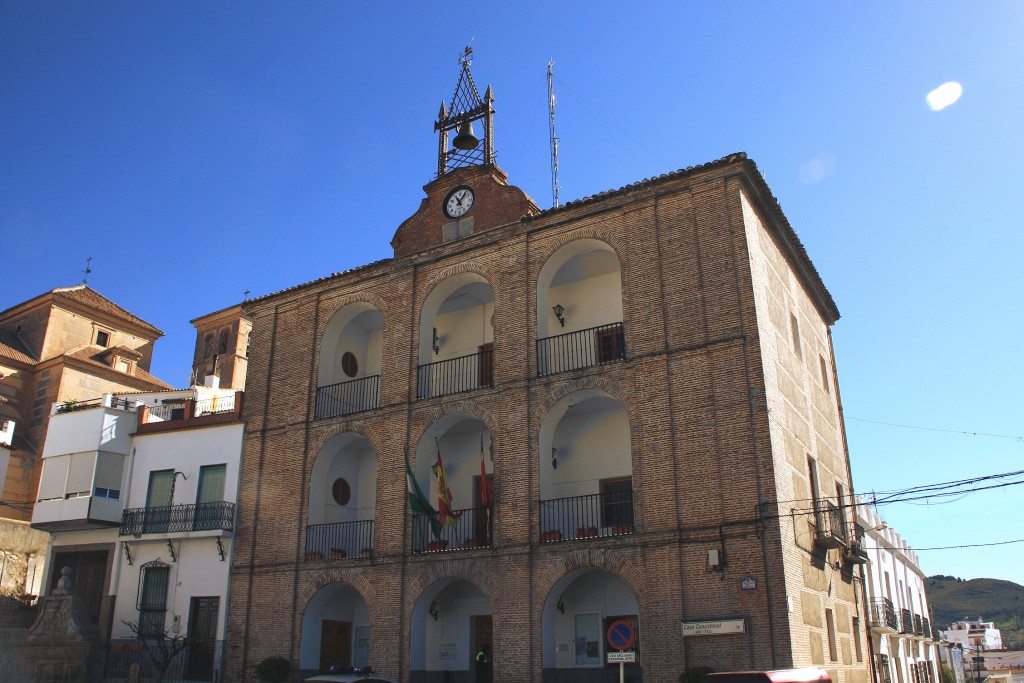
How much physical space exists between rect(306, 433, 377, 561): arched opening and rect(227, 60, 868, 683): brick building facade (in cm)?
7

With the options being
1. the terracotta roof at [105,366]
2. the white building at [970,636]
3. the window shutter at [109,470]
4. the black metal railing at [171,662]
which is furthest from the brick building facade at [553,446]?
the white building at [970,636]

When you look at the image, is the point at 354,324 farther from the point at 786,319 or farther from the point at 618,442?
the point at 786,319

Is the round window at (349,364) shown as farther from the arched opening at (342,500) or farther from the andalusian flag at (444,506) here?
the andalusian flag at (444,506)

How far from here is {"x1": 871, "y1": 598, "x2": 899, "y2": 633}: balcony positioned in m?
24.5

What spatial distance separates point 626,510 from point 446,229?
8965 millimetres

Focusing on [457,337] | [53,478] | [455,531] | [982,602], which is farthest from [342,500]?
[982,602]

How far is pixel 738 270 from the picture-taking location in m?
17.9

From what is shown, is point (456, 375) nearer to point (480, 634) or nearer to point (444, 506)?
point (444, 506)

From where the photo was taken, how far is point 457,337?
79.9 feet

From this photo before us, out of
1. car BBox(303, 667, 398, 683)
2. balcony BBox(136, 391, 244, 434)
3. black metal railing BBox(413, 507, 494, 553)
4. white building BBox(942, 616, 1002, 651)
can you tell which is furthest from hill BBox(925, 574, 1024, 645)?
car BBox(303, 667, 398, 683)

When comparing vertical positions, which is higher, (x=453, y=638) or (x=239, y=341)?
(x=239, y=341)

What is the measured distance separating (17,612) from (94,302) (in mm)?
21503

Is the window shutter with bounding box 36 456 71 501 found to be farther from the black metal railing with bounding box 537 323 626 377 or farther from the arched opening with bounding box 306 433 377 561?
the black metal railing with bounding box 537 323 626 377

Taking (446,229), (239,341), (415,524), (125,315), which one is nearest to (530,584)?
(415,524)
